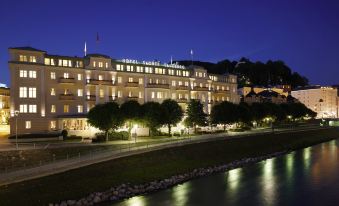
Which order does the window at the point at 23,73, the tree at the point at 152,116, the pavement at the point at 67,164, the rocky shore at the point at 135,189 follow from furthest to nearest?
the window at the point at 23,73 < the tree at the point at 152,116 < the pavement at the point at 67,164 < the rocky shore at the point at 135,189

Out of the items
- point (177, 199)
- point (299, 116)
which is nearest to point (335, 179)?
Answer: point (177, 199)

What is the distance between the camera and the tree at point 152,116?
261 ft

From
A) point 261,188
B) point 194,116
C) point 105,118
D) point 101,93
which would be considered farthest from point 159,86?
point 261,188

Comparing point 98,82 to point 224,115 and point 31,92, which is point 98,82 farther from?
point 224,115

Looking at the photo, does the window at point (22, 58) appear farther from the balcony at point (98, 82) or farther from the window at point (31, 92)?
the balcony at point (98, 82)

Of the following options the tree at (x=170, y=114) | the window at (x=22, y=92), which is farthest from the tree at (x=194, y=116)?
the window at (x=22, y=92)

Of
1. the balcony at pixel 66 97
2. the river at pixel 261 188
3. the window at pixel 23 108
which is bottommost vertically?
the river at pixel 261 188

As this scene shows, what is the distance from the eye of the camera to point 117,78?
98.4 metres

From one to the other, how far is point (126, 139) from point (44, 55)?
28.4 m

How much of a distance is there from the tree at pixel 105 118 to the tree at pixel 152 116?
957cm

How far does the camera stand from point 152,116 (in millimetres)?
79812

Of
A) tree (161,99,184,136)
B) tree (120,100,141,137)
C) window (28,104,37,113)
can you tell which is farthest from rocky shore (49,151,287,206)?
window (28,104,37,113)

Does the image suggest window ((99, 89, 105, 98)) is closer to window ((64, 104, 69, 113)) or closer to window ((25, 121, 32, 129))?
window ((64, 104, 69, 113))

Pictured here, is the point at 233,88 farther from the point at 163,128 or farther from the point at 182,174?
the point at 182,174
